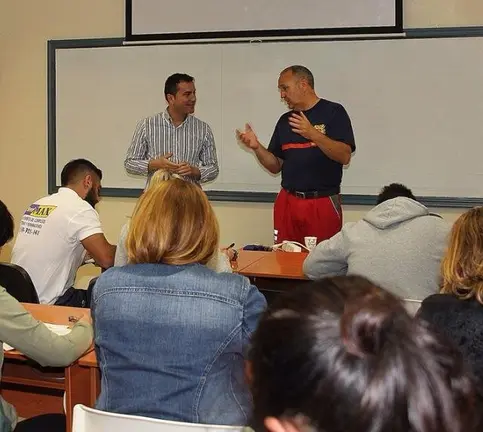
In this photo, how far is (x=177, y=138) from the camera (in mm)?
4703

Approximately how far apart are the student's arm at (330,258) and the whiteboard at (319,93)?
2.27 meters

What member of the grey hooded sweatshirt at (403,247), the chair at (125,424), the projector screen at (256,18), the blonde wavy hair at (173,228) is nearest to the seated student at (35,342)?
the blonde wavy hair at (173,228)

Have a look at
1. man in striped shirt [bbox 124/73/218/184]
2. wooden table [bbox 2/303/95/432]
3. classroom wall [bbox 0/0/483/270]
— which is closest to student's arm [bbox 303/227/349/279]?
wooden table [bbox 2/303/95/432]

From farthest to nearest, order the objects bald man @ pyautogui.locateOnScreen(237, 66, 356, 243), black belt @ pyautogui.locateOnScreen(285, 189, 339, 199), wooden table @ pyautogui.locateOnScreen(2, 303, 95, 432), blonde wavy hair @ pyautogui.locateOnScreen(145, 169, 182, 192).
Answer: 1. black belt @ pyautogui.locateOnScreen(285, 189, 339, 199)
2. bald man @ pyautogui.locateOnScreen(237, 66, 356, 243)
3. wooden table @ pyautogui.locateOnScreen(2, 303, 95, 432)
4. blonde wavy hair @ pyautogui.locateOnScreen(145, 169, 182, 192)

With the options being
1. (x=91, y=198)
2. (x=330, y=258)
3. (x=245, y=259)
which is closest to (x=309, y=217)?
(x=245, y=259)

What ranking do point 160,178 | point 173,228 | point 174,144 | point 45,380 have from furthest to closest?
point 174,144
point 45,380
point 160,178
point 173,228

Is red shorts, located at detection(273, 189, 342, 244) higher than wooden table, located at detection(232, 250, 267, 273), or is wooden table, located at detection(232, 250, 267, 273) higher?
red shorts, located at detection(273, 189, 342, 244)

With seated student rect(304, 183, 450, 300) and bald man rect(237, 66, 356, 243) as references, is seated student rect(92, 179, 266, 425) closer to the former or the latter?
seated student rect(304, 183, 450, 300)

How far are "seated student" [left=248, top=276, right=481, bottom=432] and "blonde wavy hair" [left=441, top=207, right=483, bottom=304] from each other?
105 cm

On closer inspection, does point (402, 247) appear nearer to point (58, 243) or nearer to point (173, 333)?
point (173, 333)

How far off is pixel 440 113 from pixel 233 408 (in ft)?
12.1

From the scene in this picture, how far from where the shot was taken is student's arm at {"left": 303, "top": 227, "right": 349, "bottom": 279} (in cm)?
273

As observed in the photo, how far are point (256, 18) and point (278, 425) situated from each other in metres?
4.67

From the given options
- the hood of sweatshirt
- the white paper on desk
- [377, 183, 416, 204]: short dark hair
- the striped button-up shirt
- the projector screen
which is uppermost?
the projector screen
